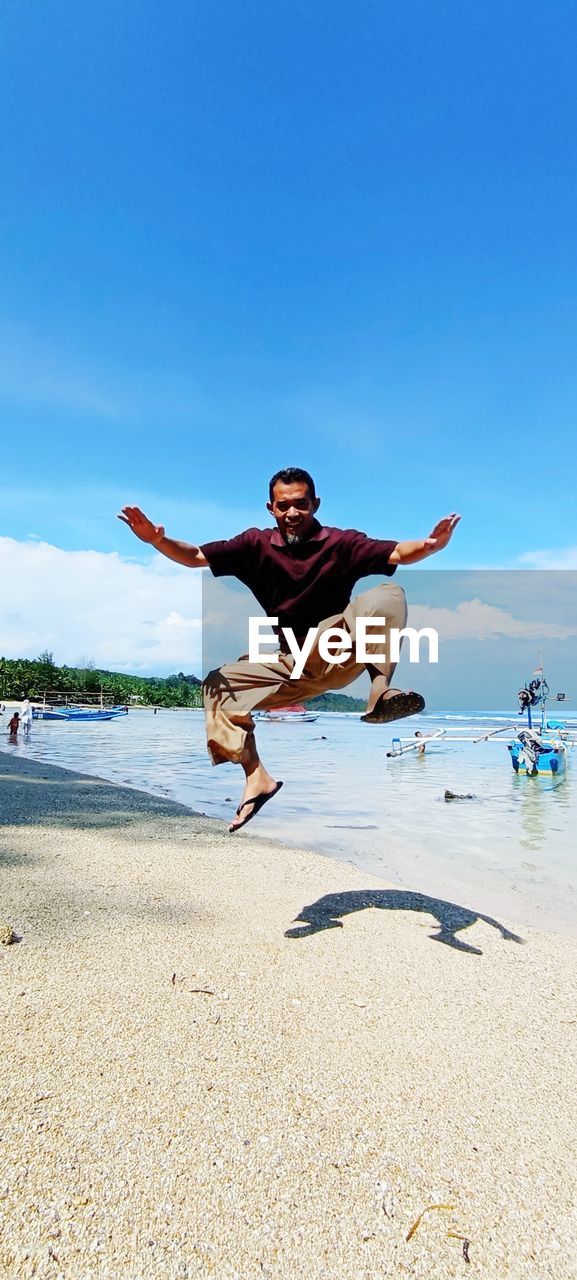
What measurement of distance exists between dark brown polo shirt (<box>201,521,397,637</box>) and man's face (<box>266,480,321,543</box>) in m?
0.06

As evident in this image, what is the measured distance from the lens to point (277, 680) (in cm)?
390

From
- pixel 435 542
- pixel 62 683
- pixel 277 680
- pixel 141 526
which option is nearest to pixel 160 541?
pixel 141 526

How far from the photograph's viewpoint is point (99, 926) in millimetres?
4363

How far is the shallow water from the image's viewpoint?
26.4 ft

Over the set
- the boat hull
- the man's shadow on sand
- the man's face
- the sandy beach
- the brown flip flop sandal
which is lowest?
the boat hull

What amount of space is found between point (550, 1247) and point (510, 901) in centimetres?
561

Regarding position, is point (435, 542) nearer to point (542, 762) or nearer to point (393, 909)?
point (393, 909)

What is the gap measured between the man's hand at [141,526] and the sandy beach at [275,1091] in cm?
256

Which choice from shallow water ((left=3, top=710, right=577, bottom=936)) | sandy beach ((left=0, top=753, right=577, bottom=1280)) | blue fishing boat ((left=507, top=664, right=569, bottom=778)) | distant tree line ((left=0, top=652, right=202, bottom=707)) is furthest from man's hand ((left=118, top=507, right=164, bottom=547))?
distant tree line ((left=0, top=652, right=202, bottom=707))

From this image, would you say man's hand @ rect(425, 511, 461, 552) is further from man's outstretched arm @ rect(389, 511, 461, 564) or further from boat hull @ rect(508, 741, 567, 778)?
boat hull @ rect(508, 741, 567, 778)

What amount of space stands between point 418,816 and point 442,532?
35.6ft

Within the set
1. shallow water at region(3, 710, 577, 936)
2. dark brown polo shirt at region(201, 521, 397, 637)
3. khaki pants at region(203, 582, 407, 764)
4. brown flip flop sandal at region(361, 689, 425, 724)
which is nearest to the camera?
brown flip flop sandal at region(361, 689, 425, 724)

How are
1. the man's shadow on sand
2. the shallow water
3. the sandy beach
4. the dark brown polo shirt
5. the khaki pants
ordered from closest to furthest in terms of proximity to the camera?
the sandy beach
the khaki pants
the dark brown polo shirt
the man's shadow on sand
the shallow water

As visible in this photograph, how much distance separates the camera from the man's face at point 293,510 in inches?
156
